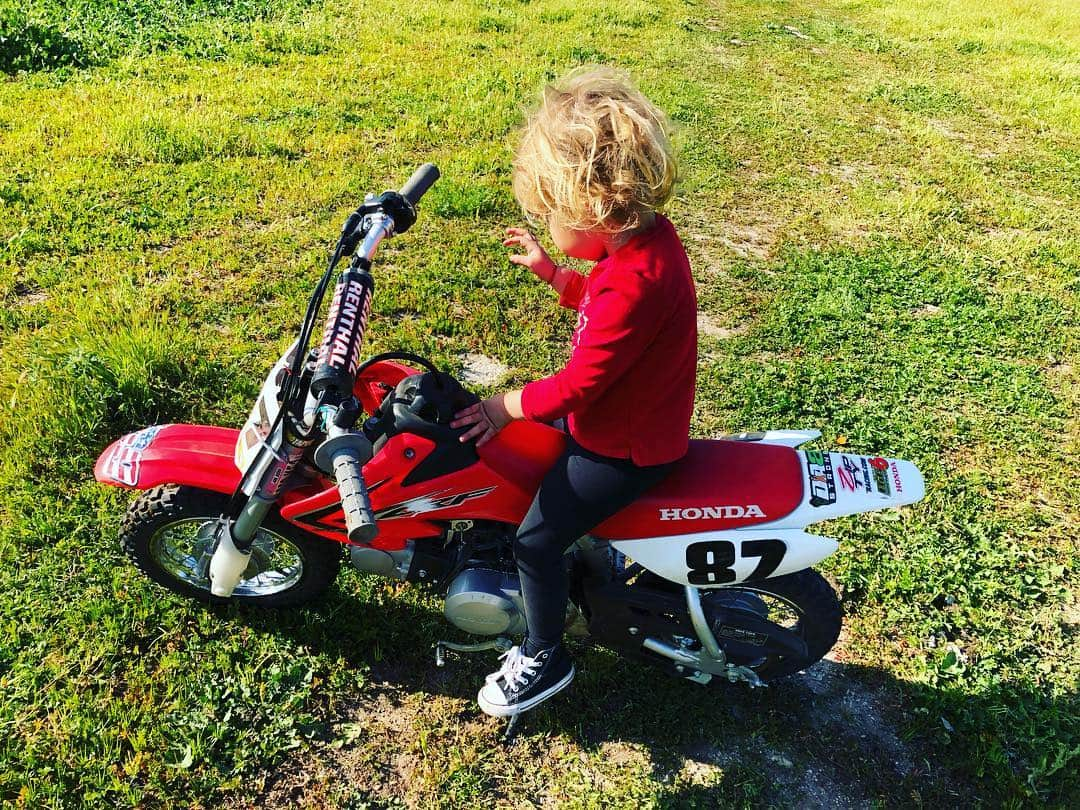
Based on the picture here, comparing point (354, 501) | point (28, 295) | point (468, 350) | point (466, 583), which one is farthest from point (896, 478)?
point (28, 295)

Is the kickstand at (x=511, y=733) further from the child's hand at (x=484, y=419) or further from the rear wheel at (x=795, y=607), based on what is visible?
the child's hand at (x=484, y=419)

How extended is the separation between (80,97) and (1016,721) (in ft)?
27.7

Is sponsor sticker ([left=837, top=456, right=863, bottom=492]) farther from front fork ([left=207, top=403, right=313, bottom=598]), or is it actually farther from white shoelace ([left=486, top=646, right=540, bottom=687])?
front fork ([left=207, top=403, right=313, bottom=598])

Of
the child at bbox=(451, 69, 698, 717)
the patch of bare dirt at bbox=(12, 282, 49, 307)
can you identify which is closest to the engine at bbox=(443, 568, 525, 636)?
the child at bbox=(451, 69, 698, 717)

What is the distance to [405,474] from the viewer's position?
2.58 metres

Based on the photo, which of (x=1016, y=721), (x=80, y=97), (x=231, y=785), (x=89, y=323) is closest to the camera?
(x=231, y=785)

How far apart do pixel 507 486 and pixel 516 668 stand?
738mm

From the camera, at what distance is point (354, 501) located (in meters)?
1.86

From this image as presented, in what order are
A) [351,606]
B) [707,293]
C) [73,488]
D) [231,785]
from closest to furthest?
[231,785] < [351,606] < [73,488] < [707,293]

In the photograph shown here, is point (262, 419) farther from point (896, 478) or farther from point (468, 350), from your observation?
point (468, 350)

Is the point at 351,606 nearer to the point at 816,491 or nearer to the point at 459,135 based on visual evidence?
the point at 816,491

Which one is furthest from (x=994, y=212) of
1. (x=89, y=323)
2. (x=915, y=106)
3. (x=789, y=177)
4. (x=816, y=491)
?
(x=89, y=323)

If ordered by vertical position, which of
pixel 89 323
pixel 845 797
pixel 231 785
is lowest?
pixel 845 797

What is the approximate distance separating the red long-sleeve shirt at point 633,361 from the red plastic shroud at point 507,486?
168mm
